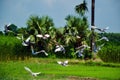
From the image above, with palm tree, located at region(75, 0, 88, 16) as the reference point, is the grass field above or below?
below

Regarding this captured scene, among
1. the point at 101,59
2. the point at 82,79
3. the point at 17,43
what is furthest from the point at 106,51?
the point at 82,79

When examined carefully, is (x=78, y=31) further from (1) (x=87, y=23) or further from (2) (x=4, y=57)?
(2) (x=4, y=57)

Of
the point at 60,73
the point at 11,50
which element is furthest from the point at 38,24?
the point at 60,73

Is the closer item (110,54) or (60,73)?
(60,73)

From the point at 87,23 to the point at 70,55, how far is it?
2.14m

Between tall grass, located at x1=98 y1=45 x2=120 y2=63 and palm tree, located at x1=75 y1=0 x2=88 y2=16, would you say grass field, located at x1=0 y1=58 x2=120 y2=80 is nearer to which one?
tall grass, located at x1=98 y1=45 x2=120 y2=63

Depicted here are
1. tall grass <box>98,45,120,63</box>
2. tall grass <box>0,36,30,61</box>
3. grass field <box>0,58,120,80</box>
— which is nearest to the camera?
grass field <box>0,58,120,80</box>

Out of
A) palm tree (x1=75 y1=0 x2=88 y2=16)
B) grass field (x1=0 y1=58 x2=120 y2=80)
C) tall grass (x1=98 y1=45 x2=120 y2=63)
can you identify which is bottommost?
grass field (x1=0 y1=58 x2=120 y2=80)

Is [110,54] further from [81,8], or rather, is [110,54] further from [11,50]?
[11,50]

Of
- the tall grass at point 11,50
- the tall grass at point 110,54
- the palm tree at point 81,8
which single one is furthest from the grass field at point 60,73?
the palm tree at point 81,8

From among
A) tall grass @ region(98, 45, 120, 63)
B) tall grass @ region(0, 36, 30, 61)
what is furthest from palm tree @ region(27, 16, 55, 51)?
tall grass @ region(98, 45, 120, 63)

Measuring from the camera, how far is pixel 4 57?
85.8 feet

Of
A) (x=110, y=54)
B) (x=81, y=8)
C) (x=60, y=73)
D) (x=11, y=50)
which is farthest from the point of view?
(x=110, y=54)

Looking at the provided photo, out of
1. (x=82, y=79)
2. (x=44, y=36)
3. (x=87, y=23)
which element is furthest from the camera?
(x=87, y=23)
